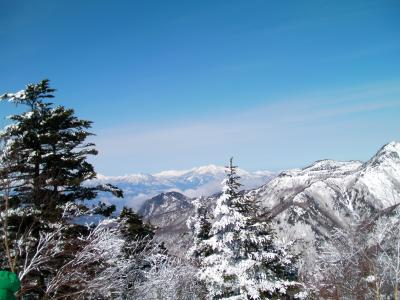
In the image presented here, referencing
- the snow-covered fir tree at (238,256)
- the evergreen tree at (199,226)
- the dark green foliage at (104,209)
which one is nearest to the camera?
the dark green foliage at (104,209)

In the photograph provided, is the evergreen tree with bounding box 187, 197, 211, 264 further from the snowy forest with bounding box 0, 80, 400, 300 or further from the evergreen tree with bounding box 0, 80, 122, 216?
the evergreen tree with bounding box 0, 80, 122, 216

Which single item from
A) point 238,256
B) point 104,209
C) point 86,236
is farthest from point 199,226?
point 86,236

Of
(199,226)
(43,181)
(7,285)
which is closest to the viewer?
(7,285)

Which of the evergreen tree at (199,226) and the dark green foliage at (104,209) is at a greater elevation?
the dark green foliage at (104,209)

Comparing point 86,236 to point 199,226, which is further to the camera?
point 199,226

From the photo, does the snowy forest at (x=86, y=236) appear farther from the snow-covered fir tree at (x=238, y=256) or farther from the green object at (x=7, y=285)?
the green object at (x=7, y=285)

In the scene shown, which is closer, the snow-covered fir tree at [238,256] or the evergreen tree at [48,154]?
the evergreen tree at [48,154]

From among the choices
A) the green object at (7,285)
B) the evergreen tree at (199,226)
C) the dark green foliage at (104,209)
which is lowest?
the evergreen tree at (199,226)

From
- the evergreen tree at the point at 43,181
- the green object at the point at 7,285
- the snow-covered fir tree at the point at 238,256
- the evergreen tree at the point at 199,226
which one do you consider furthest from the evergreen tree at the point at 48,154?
the evergreen tree at the point at 199,226

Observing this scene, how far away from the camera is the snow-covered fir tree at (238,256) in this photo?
69.9ft

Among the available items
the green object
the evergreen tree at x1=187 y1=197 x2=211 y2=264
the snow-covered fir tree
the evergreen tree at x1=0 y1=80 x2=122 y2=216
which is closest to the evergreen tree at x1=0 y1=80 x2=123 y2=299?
the evergreen tree at x1=0 y1=80 x2=122 y2=216

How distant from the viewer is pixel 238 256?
22.0m

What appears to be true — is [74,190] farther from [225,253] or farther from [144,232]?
[144,232]

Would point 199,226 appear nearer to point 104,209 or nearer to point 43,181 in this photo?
point 104,209
